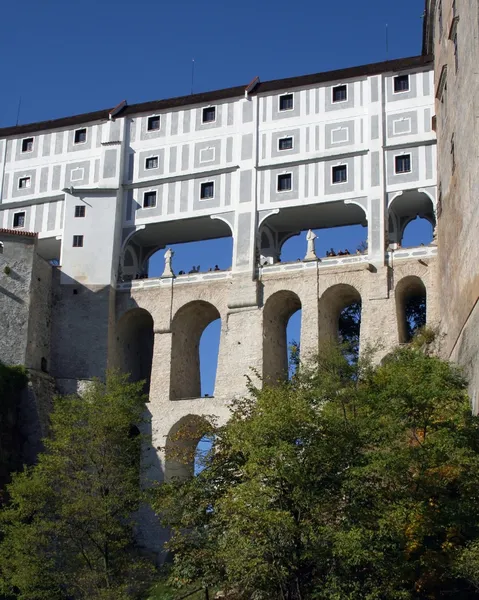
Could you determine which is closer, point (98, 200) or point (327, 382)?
point (327, 382)

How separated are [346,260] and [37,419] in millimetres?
15258

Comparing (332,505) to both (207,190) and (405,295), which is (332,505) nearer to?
(405,295)

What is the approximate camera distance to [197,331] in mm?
51312

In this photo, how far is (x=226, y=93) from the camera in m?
51.9

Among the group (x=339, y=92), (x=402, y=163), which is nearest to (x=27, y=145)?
(x=339, y=92)

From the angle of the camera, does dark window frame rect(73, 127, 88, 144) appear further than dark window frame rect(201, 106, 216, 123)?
Yes

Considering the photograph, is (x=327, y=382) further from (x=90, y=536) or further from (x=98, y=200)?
(x=98, y=200)

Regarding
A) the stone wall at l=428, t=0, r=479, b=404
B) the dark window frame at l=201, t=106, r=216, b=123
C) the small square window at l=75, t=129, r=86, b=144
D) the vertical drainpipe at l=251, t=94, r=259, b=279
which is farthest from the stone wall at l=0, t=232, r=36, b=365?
the stone wall at l=428, t=0, r=479, b=404

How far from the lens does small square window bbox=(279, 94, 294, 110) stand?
50.8 metres

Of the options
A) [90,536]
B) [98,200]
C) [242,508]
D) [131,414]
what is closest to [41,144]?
[98,200]

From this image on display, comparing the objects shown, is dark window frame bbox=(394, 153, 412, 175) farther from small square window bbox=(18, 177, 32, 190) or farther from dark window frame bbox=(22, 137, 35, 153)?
dark window frame bbox=(22, 137, 35, 153)

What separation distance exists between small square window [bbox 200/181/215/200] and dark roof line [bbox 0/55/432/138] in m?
4.45

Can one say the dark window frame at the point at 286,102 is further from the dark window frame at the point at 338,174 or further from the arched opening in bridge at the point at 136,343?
the arched opening in bridge at the point at 136,343

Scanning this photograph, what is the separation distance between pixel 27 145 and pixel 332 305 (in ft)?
63.8
